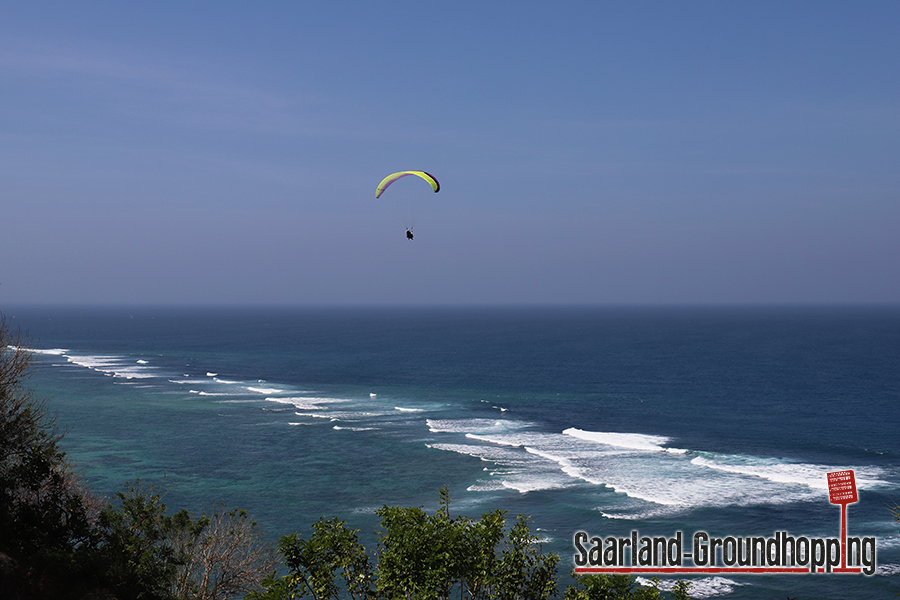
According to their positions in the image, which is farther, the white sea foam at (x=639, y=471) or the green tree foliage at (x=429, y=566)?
the white sea foam at (x=639, y=471)

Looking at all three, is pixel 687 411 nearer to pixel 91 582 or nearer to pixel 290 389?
pixel 290 389

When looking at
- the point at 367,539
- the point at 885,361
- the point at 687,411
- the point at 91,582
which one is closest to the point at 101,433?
the point at 367,539

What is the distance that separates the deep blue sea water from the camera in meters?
43.2

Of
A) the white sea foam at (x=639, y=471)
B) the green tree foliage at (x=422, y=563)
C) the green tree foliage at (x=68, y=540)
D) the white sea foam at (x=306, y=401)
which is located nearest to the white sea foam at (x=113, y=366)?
the white sea foam at (x=306, y=401)

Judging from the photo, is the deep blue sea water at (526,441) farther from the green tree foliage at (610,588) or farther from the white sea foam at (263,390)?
the green tree foliage at (610,588)

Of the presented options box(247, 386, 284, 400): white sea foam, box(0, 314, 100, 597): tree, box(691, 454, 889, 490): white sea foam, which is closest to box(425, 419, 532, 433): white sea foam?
box(691, 454, 889, 490): white sea foam

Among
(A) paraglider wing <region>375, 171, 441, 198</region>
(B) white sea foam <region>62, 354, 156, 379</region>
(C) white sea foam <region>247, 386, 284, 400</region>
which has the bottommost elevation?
(C) white sea foam <region>247, 386, 284, 400</region>

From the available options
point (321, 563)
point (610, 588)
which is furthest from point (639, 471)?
point (321, 563)

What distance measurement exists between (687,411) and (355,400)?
41297 millimetres

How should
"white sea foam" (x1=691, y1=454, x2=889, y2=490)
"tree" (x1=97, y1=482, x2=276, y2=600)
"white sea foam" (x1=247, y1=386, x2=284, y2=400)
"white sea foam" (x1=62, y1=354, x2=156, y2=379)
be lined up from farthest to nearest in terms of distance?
1. "white sea foam" (x1=62, y1=354, x2=156, y2=379)
2. "white sea foam" (x1=247, y1=386, x2=284, y2=400)
3. "white sea foam" (x1=691, y1=454, x2=889, y2=490)
4. "tree" (x1=97, y1=482, x2=276, y2=600)

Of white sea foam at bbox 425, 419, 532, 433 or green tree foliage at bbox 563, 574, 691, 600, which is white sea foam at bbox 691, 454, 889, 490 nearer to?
white sea foam at bbox 425, 419, 532, 433

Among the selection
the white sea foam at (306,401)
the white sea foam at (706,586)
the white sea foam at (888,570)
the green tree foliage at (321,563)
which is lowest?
the white sea foam at (706,586)

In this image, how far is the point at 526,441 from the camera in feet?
207

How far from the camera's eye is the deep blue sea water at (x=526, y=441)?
1700 inches
